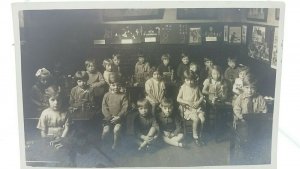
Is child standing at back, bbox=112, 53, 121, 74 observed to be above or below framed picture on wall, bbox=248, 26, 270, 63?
below

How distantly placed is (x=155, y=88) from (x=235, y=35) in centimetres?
32

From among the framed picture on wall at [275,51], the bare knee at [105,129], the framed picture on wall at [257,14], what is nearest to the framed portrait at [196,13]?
the framed picture on wall at [257,14]

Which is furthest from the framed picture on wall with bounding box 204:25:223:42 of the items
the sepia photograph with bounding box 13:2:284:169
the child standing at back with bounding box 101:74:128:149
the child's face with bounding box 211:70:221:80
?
the child standing at back with bounding box 101:74:128:149

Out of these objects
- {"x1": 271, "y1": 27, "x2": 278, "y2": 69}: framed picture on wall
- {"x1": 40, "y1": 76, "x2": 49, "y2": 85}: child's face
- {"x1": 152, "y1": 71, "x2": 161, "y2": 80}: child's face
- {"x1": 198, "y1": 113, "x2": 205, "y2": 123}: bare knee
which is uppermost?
{"x1": 271, "y1": 27, "x2": 278, "y2": 69}: framed picture on wall

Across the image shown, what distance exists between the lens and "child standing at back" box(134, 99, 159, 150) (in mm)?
1139

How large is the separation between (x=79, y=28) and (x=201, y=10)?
1.30ft

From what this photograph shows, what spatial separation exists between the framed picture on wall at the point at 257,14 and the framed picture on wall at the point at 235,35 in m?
0.05

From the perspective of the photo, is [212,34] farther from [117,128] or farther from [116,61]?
[117,128]

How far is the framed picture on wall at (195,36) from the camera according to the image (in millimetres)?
1097

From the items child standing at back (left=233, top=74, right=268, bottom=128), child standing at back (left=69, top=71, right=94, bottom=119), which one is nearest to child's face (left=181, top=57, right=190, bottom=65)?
child standing at back (left=233, top=74, right=268, bottom=128)

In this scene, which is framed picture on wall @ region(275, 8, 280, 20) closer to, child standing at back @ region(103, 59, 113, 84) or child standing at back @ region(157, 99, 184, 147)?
child standing at back @ region(157, 99, 184, 147)

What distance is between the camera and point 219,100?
3.77 ft

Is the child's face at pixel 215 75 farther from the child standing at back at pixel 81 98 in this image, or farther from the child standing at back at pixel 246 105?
the child standing at back at pixel 81 98

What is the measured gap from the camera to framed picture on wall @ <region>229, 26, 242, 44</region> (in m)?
1.10
